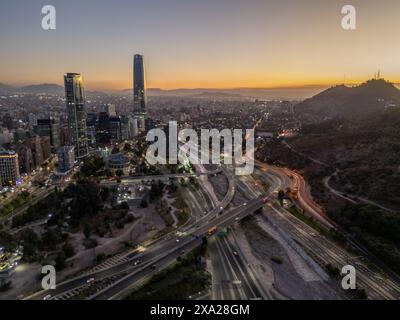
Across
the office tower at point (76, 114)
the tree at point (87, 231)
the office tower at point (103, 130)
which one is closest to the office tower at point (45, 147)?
the office tower at point (76, 114)

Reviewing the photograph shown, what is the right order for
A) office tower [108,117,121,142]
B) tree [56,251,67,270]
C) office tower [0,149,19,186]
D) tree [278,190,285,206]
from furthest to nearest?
office tower [108,117,121,142], office tower [0,149,19,186], tree [278,190,285,206], tree [56,251,67,270]

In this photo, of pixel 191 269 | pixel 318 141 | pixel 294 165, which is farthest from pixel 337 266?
pixel 318 141

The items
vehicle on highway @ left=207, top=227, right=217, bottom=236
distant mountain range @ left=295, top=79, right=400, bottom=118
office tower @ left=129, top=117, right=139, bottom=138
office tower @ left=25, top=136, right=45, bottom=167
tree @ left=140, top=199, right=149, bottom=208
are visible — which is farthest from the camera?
distant mountain range @ left=295, top=79, right=400, bottom=118

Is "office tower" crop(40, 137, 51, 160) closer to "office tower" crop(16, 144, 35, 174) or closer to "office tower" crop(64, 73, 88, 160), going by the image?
"office tower" crop(64, 73, 88, 160)

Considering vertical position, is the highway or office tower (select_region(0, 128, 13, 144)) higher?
office tower (select_region(0, 128, 13, 144))

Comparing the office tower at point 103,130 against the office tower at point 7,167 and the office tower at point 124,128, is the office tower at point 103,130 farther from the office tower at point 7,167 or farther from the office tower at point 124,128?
the office tower at point 7,167

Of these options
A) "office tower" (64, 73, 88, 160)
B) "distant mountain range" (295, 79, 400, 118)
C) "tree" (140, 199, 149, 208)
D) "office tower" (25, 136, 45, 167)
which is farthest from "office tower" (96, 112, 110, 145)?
"distant mountain range" (295, 79, 400, 118)

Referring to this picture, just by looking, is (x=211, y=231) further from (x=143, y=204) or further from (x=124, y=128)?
(x=124, y=128)
